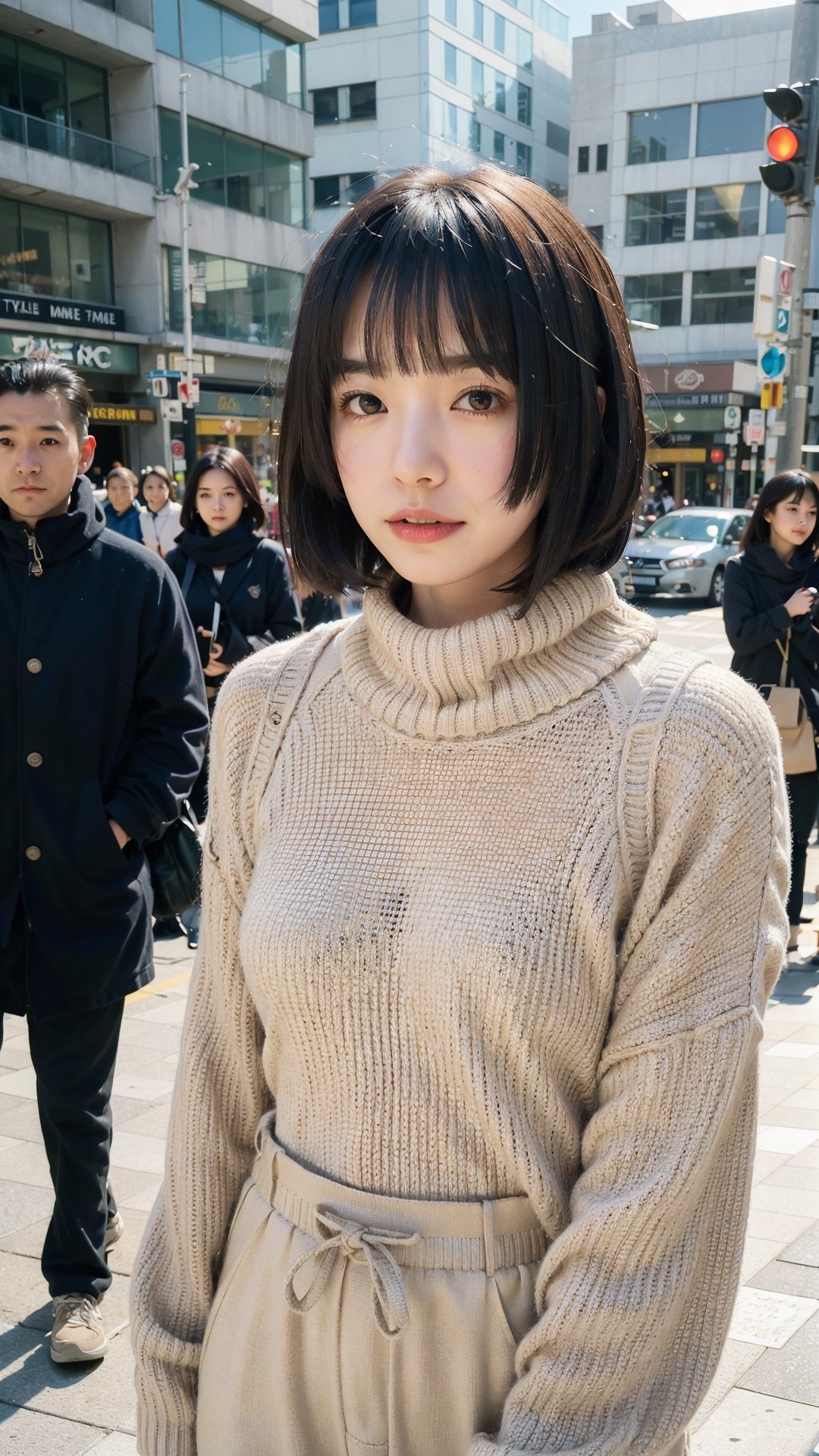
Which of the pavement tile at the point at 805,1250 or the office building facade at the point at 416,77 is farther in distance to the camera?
the office building facade at the point at 416,77

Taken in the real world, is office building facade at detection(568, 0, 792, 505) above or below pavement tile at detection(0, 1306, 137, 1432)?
above

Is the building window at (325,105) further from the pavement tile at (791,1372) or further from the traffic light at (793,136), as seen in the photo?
the pavement tile at (791,1372)

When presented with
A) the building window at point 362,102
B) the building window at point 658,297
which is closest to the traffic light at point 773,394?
the building window at point 658,297

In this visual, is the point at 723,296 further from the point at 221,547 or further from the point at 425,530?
the point at 425,530

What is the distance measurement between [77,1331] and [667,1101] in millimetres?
2183

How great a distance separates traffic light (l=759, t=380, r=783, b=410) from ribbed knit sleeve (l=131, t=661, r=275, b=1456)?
9.94 m

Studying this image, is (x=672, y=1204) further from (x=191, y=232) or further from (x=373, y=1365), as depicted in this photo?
(x=191, y=232)

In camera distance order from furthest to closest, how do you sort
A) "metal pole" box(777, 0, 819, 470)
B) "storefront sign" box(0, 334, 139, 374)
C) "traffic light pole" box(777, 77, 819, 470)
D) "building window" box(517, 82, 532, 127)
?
1. "building window" box(517, 82, 532, 127)
2. "storefront sign" box(0, 334, 139, 374)
3. "traffic light pole" box(777, 77, 819, 470)
4. "metal pole" box(777, 0, 819, 470)

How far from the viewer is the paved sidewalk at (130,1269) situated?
2.64 metres

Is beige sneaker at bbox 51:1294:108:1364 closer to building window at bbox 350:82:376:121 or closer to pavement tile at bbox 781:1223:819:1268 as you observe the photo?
pavement tile at bbox 781:1223:819:1268

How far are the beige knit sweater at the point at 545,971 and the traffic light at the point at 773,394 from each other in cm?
997

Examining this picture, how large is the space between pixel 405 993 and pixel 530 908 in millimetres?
159

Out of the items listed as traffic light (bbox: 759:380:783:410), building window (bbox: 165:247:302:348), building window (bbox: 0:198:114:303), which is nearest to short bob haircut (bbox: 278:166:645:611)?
traffic light (bbox: 759:380:783:410)

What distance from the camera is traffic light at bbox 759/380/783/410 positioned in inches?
421
